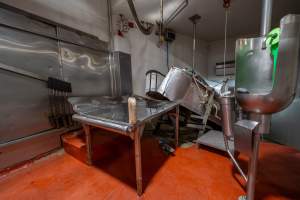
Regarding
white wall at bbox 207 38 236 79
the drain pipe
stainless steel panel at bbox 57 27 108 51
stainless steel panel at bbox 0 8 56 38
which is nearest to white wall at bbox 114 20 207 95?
stainless steel panel at bbox 57 27 108 51

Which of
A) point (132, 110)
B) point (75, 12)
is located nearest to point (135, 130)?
point (132, 110)

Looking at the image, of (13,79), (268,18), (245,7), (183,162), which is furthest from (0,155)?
(245,7)

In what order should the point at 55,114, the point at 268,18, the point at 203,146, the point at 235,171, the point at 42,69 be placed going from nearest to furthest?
the point at 268,18
the point at 235,171
the point at 42,69
the point at 55,114
the point at 203,146

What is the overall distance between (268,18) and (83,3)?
2.31 meters

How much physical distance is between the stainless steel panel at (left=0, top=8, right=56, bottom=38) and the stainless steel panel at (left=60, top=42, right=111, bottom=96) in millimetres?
195

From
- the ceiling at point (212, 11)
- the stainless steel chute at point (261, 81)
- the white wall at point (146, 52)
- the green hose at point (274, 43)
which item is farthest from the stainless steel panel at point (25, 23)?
the green hose at point (274, 43)

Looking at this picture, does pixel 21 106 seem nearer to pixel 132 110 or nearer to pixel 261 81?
pixel 132 110

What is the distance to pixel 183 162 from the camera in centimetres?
156

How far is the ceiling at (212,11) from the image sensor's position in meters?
2.27

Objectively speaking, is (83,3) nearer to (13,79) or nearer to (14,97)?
(13,79)

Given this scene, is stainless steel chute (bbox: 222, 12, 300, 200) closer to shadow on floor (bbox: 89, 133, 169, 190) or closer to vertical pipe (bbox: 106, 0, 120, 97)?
shadow on floor (bbox: 89, 133, 169, 190)

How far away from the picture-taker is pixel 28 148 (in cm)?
159

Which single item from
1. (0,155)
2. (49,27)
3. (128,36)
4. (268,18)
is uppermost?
(128,36)

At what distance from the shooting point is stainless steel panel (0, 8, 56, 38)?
1.36 metres
